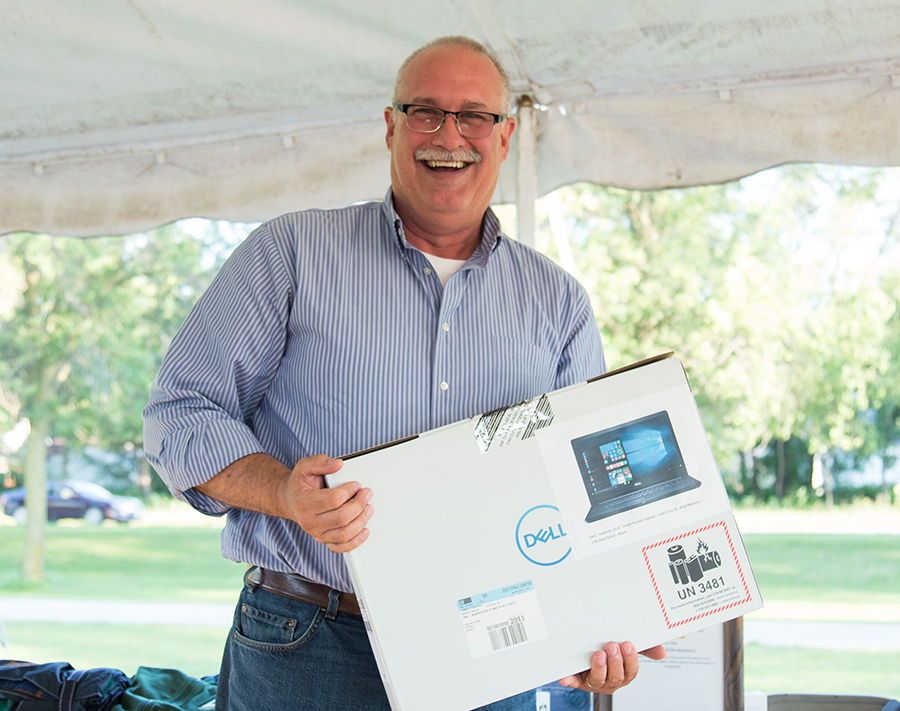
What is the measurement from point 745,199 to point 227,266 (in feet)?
34.1

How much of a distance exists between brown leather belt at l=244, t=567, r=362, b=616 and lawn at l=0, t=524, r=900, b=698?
7.51 meters

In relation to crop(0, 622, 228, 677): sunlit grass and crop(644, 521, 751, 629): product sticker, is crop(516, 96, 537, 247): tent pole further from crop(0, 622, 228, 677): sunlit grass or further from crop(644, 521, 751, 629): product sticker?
crop(0, 622, 228, 677): sunlit grass

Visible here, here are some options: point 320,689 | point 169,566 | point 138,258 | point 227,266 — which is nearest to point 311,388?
point 227,266

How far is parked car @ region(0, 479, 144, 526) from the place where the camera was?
43.8ft

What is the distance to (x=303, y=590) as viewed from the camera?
125 centimetres

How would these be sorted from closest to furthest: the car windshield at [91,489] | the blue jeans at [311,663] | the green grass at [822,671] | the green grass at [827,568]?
the blue jeans at [311,663], the green grass at [822,671], the green grass at [827,568], the car windshield at [91,489]

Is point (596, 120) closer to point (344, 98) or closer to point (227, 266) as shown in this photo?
point (344, 98)

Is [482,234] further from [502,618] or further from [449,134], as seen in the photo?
[502,618]

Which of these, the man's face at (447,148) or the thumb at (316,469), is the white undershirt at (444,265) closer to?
the man's face at (447,148)

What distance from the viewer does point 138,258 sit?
1069 cm

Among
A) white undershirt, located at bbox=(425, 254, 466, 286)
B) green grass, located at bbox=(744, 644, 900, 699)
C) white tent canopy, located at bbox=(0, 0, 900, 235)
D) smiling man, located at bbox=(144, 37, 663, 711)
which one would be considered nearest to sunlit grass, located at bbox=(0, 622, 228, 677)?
green grass, located at bbox=(744, 644, 900, 699)

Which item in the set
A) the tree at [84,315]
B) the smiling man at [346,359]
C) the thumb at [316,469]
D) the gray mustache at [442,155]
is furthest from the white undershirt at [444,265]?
the tree at [84,315]

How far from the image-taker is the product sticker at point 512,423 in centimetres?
113

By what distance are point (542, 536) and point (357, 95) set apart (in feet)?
5.08
